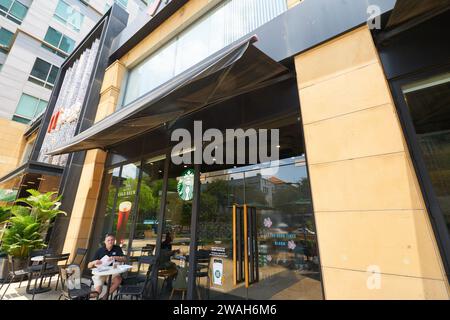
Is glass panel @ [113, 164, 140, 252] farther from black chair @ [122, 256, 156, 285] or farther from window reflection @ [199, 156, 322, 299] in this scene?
window reflection @ [199, 156, 322, 299]

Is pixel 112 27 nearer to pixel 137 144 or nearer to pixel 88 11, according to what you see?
pixel 137 144

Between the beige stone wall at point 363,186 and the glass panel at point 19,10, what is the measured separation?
26253mm

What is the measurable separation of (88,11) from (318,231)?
27.9m

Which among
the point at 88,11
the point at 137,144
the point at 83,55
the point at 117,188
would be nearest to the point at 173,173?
the point at 137,144

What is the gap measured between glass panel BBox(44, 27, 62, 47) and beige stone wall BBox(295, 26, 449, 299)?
81.4 ft

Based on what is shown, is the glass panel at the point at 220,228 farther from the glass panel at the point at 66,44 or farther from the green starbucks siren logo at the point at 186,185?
the glass panel at the point at 66,44

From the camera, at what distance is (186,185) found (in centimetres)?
509

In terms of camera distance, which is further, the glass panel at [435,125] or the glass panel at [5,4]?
the glass panel at [5,4]

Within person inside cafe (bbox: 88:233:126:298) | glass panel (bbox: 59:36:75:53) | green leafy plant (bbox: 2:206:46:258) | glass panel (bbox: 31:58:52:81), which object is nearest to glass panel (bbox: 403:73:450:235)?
person inside cafe (bbox: 88:233:126:298)

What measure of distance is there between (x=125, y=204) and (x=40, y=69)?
64.3 feet

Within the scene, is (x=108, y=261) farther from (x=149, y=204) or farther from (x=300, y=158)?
(x=300, y=158)

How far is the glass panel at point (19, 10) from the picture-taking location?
57.6 feet

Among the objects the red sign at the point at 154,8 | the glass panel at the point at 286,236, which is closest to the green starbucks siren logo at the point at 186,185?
the glass panel at the point at 286,236

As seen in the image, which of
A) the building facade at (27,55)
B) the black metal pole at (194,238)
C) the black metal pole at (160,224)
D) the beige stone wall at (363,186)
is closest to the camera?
the beige stone wall at (363,186)
